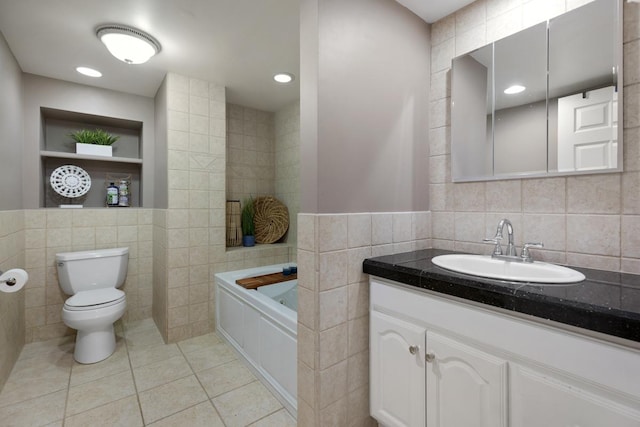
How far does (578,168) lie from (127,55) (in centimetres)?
248

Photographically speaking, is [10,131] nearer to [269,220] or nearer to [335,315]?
[269,220]

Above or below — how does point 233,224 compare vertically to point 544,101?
below

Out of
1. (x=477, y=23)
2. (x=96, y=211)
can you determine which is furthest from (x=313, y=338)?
(x=96, y=211)

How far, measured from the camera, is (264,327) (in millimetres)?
1842

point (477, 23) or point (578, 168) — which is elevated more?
point (477, 23)

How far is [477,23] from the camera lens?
4.83ft

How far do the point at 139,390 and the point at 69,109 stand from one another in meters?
2.34

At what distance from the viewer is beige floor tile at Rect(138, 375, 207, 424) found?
1.60m

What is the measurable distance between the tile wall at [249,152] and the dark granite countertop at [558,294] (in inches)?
90.1

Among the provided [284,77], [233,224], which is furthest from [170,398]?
[284,77]

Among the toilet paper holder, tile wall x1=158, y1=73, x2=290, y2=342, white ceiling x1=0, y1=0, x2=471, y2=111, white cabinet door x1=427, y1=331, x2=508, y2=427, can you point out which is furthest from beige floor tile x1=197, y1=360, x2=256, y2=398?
white ceiling x1=0, y1=0, x2=471, y2=111

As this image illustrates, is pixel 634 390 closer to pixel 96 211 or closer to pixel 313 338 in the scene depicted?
pixel 313 338

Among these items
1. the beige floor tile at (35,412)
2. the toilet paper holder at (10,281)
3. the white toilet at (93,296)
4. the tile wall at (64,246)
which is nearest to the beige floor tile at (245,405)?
the beige floor tile at (35,412)

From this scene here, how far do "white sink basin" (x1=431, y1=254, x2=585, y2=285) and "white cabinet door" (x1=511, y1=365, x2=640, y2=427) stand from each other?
0.30 meters
